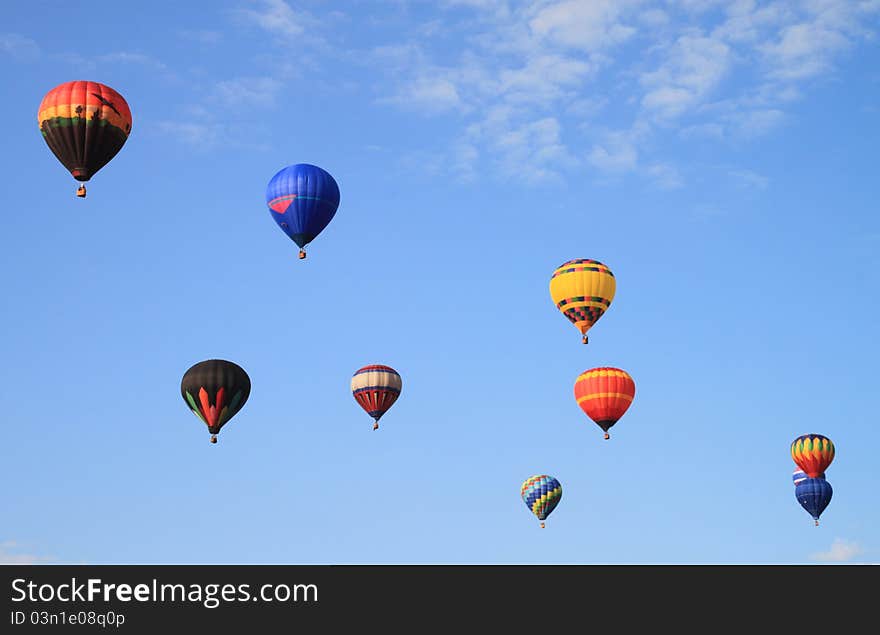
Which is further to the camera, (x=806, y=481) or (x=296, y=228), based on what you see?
(x=806, y=481)

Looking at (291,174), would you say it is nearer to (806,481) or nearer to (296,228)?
(296,228)

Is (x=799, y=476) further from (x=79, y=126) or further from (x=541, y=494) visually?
(x=79, y=126)

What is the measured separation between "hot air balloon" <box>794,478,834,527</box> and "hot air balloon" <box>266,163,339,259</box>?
117ft

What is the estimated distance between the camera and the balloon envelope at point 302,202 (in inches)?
2267

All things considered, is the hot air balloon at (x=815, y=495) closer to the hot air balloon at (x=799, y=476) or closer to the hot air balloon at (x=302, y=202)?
the hot air balloon at (x=799, y=476)

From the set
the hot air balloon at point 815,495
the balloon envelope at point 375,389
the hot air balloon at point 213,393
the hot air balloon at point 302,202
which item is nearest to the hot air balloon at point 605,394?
the balloon envelope at point 375,389

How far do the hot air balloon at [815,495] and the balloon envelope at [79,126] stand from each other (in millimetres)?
46879

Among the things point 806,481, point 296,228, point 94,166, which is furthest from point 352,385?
point 806,481

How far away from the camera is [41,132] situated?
49.4 metres

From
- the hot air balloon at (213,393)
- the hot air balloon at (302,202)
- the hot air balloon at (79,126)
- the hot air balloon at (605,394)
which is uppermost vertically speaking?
the hot air balloon at (302,202)

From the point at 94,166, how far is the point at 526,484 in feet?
131
